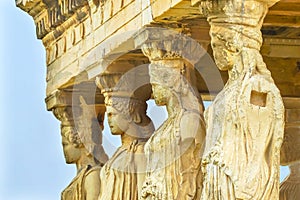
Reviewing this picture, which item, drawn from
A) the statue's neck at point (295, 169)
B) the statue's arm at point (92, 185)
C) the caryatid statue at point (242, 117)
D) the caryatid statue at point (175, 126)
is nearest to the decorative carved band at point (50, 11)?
the statue's arm at point (92, 185)

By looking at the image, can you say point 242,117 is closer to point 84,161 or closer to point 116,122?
point 116,122

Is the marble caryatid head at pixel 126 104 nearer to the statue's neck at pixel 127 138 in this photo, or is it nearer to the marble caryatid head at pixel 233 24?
the statue's neck at pixel 127 138

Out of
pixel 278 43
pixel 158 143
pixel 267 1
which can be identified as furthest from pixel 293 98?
pixel 267 1

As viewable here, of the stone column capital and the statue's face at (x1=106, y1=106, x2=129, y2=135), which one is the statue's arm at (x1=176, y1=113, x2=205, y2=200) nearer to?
the stone column capital

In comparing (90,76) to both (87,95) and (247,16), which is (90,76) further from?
(247,16)

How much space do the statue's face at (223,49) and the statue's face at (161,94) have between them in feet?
6.45

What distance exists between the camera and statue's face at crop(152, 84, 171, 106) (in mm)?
21922

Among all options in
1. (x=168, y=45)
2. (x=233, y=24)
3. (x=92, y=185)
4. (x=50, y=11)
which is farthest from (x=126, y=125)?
(x=233, y=24)

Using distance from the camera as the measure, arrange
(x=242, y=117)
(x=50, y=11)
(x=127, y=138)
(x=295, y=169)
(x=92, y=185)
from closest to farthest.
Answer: (x=242, y=117) → (x=127, y=138) → (x=295, y=169) → (x=92, y=185) → (x=50, y=11)

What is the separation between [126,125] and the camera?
2398cm

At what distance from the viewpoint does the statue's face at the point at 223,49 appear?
19.8 meters

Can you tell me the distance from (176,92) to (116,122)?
2369mm

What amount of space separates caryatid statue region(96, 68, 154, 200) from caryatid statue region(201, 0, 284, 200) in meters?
3.98

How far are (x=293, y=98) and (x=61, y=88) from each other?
3131 millimetres
